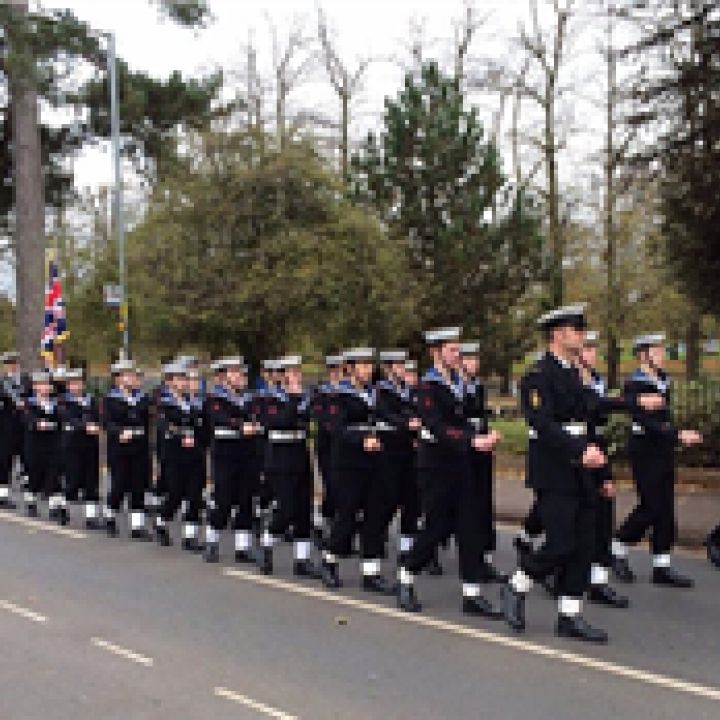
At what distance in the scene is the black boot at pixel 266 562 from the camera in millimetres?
9086

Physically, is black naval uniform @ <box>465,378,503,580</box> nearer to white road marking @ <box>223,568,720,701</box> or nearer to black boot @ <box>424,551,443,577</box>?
white road marking @ <box>223,568,720,701</box>

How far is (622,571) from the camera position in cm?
859

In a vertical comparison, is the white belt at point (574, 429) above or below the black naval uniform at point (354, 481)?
above

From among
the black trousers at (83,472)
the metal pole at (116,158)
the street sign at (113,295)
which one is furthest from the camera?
the metal pole at (116,158)

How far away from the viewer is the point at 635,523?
28.2 feet

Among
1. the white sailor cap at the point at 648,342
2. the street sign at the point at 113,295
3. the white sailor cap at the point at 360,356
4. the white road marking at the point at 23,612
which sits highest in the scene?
the street sign at the point at 113,295

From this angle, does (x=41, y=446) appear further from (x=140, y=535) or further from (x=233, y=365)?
(x=233, y=365)

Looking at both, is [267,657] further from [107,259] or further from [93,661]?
[107,259]

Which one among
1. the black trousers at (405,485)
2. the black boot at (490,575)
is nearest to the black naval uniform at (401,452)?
the black trousers at (405,485)

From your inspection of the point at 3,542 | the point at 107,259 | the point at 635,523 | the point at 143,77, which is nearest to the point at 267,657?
the point at 635,523

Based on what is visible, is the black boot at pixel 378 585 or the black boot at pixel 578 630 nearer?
the black boot at pixel 578 630

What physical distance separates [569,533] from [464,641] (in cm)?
98

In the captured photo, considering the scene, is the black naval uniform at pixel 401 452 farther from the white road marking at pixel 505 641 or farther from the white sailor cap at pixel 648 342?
the white sailor cap at pixel 648 342

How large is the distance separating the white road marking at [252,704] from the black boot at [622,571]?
12.6 ft
